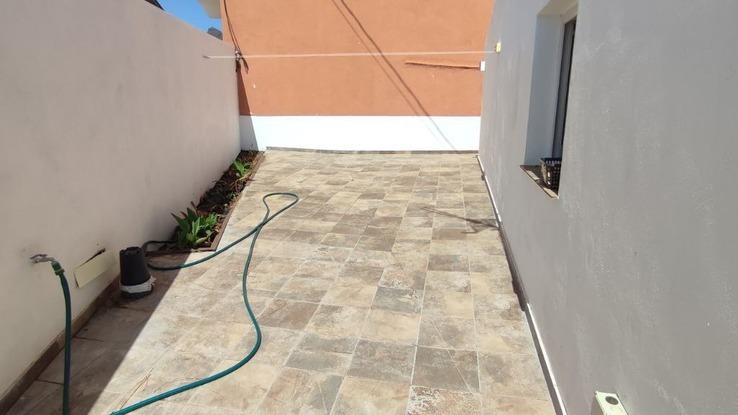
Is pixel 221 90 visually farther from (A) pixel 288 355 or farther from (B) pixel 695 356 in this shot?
(B) pixel 695 356

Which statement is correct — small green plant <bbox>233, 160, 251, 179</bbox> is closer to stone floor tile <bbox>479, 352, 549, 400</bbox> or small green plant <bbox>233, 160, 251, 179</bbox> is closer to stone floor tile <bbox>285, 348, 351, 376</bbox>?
stone floor tile <bbox>285, 348, 351, 376</bbox>

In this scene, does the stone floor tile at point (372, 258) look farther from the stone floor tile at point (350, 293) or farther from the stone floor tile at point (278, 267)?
the stone floor tile at point (278, 267)

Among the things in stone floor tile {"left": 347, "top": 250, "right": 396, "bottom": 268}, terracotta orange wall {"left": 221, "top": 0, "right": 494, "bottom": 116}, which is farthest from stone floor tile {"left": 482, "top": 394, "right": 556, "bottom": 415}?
terracotta orange wall {"left": 221, "top": 0, "right": 494, "bottom": 116}

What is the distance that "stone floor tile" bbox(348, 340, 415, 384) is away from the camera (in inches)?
100

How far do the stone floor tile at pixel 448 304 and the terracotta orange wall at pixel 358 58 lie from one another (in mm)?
6893

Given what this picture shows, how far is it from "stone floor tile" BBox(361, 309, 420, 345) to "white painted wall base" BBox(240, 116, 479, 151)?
23.4ft

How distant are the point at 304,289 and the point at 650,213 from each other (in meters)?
Answer: 2.86

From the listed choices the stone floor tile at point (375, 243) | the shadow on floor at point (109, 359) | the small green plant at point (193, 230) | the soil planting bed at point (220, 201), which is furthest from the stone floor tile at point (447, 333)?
the small green plant at point (193, 230)

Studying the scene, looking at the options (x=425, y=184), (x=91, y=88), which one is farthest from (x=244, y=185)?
(x=91, y=88)

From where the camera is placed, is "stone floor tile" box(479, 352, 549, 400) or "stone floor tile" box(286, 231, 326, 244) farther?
"stone floor tile" box(286, 231, 326, 244)

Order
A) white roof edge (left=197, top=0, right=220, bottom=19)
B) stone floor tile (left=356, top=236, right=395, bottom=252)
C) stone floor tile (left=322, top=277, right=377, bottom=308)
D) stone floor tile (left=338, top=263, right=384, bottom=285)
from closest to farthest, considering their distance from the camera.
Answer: stone floor tile (left=322, top=277, right=377, bottom=308)
stone floor tile (left=338, top=263, right=384, bottom=285)
stone floor tile (left=356, top=236, right=395, bottom=252)
white roof edge (left=197, top=0, right=220, bottom=19)

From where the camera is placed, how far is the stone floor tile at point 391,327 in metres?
2.91

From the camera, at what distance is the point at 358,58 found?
31.7 ft

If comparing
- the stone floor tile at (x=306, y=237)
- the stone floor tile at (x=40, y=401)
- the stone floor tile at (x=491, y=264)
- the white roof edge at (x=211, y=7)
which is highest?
the white roof edge at (x=211, y=7)
